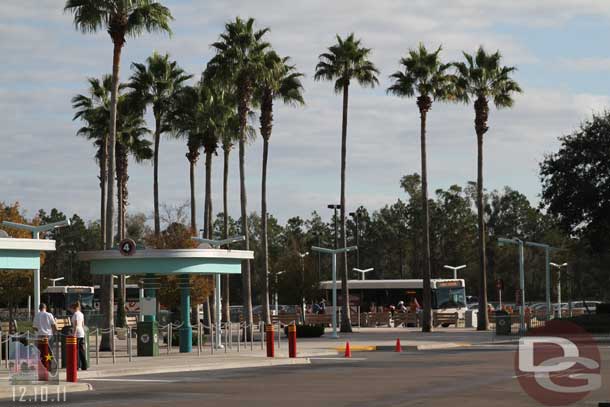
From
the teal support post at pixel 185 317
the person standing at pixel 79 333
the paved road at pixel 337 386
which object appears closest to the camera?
the paved road at pixel 337 386

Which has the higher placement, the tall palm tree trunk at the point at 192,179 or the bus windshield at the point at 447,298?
the tall palm tree trunk at the point at 192,179


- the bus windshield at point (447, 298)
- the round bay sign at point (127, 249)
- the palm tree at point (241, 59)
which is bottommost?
the bus windshield at point (447, 298)

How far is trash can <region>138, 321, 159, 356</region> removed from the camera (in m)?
36.5

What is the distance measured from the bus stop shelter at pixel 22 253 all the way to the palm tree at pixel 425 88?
29568mm

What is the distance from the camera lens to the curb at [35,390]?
2173 centimetres

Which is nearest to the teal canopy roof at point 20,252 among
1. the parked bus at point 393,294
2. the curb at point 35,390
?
the curb at point 35,390

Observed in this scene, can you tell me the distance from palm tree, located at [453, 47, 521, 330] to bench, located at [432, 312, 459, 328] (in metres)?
7.51

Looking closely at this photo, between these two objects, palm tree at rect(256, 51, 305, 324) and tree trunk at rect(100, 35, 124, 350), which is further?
palm tree at rect(256, 51, 305, 324)

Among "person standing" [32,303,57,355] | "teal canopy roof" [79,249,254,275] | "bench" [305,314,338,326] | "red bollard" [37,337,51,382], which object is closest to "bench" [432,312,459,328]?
"bench" [305,314,338,326]

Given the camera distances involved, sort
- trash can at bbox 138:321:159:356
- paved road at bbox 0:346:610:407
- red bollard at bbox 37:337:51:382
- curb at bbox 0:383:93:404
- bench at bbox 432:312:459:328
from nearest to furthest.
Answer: paved road at bbox 0:346:610:407, curb at bbox 0:383:93:404, red bollard at bbox 37:337:51:382, trash can at bbox 138:321:159:356, bench at bbox 432:312:459:328

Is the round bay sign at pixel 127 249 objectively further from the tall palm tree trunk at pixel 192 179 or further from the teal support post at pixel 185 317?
the tall palm tree trunk at pixel 192 179

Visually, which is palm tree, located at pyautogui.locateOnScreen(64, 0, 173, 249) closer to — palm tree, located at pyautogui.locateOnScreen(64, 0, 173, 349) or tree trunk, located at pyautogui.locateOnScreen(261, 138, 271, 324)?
palm tree, located at pyautogui.locateOnScreen(64, 0, 173, 349)

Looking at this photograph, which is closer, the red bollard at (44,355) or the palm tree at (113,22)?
the red bollard at (44,355)

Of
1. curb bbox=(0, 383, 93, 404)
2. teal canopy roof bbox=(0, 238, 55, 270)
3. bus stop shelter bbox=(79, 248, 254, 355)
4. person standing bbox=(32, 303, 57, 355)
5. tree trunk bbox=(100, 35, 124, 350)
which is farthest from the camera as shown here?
tree trunk bbox=(100, 35, 124, 350)
